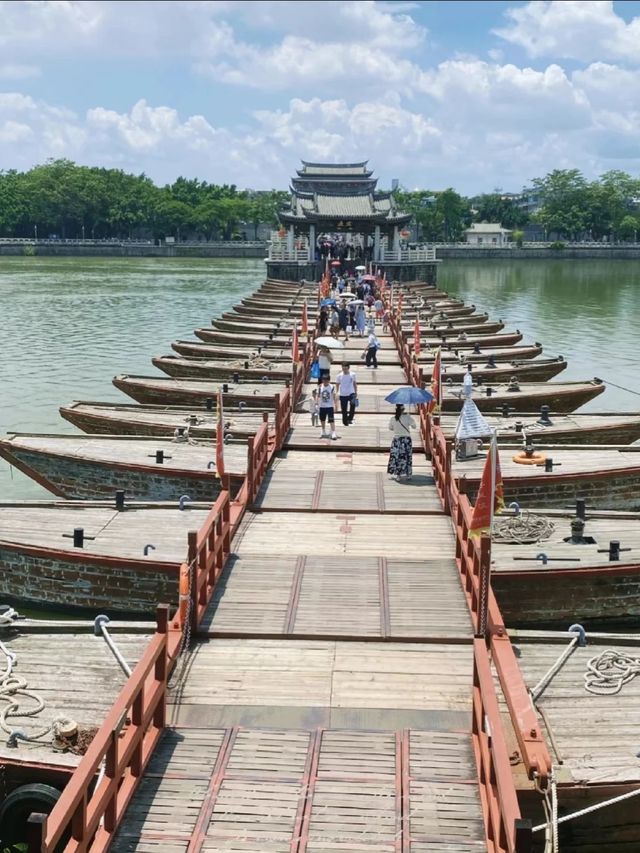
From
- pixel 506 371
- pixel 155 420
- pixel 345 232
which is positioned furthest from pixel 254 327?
pixel 345 232

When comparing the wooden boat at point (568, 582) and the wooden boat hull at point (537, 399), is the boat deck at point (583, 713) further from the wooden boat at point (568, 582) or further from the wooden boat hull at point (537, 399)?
the wooden boat hull at point (537, 399)

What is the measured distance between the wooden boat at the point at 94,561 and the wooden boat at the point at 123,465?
231 centimetres

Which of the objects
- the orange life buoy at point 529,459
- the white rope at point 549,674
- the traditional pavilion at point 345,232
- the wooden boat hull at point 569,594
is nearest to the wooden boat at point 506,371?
the orange life buoy at point 529,459

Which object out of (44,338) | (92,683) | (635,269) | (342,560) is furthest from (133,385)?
(635,269)

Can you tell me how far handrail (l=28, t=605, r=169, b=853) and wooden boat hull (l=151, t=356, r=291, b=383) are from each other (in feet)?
57.4

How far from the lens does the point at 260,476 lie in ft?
49.6

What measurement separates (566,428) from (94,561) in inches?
437

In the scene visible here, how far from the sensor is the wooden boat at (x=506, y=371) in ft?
84.3

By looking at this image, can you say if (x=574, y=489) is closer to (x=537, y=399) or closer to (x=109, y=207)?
(x=537, y=399)

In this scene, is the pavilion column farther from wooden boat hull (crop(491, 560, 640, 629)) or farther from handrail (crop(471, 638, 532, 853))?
handrail (crop(471, 638, 532, 853))

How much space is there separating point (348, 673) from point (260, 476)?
262 inches

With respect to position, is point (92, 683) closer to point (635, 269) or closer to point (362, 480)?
point (362, 480)

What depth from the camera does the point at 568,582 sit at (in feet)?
38.8

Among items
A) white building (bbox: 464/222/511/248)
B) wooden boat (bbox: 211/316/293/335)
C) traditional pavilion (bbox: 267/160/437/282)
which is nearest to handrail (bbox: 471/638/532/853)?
wooden boat (bbox: 211/316/293/335)
